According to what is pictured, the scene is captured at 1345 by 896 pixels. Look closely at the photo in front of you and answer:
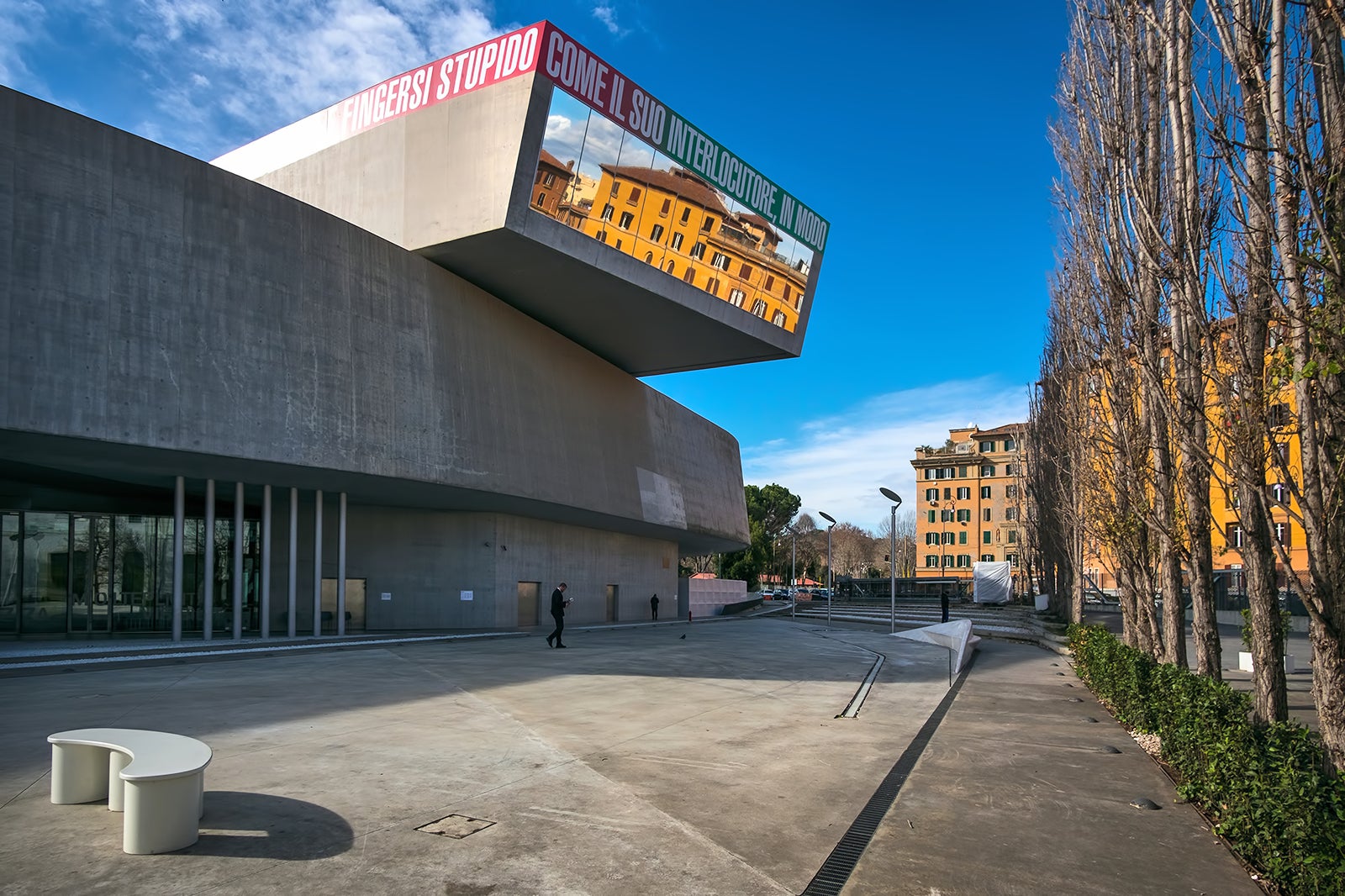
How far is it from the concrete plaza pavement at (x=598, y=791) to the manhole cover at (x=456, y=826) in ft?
0.14

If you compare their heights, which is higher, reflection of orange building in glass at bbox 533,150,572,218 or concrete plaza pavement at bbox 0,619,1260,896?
reflection of orange building in glass at bbox 533,150,572,218

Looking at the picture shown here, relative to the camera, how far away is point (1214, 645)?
9.59m

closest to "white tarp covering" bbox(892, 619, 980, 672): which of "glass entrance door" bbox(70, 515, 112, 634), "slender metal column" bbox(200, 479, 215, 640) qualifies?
"slender metal column" bbox(200, 479, 215, 640)

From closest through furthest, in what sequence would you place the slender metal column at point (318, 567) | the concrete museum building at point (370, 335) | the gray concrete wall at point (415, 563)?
the concrete museum building at point (370, 335)
the slender metal column at point (318, 567)
the gray concrete wall at point (415, 563)

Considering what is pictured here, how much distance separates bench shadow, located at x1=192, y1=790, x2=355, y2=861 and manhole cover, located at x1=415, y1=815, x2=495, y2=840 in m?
0.54

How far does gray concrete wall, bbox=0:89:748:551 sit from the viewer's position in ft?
51.0

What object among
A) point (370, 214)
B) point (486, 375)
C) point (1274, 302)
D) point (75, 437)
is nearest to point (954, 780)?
point (1274, 302)

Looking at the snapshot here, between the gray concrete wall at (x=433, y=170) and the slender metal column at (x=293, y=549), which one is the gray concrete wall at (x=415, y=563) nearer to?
the slender metal column at (x=293, y=549)

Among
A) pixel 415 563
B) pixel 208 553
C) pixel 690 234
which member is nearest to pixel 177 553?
pixel 208 553

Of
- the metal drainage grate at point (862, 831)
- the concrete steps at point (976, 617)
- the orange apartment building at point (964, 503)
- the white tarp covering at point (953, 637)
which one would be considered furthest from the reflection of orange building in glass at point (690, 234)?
the orange apartment building at point (964, 503)

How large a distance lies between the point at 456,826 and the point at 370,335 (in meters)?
17.4

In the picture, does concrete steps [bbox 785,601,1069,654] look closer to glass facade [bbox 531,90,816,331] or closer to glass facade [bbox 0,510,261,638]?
glass facade [bbox 531,90,816,331]

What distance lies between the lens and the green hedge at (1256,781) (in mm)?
4688

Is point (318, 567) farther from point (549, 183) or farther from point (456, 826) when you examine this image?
point (456, 826)
